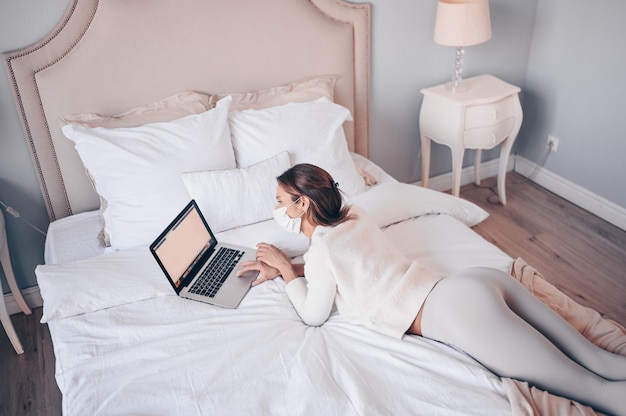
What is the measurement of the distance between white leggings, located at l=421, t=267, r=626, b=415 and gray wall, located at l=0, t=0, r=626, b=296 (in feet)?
5.14

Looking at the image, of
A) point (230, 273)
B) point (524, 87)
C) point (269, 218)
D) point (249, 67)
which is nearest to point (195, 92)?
point (249, 67)

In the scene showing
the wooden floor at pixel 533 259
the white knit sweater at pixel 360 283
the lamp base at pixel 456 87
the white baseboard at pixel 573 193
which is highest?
the lamp base at pixel 456 87

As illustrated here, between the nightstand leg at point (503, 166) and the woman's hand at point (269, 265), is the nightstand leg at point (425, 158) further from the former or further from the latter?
the woman's hand at point (269, 265)

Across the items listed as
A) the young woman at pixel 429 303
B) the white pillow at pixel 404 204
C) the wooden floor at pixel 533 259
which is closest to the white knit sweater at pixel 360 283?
A: the young woman at pixel 429 303

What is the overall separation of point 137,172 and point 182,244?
407 mm

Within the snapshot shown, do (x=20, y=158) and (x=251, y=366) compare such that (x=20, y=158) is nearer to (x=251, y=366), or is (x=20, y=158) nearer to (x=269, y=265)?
(x=269, y=265)

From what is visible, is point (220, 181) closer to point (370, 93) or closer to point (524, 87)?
point (370, 93)

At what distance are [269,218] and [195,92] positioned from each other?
72cm

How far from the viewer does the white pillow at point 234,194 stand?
196cm

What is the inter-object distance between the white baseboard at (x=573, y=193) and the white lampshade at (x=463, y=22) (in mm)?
1082

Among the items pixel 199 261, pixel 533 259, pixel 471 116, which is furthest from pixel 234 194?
pixel 533 259

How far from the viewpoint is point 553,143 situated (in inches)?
122

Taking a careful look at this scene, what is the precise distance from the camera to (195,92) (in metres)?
2.32

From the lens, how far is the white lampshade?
8.10ft
